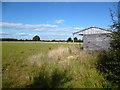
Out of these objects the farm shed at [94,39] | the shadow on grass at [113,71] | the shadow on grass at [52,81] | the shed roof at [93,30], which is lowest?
the shadow on grass at [52,81]

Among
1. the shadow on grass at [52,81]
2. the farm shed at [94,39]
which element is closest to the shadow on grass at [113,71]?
the shadow on grass at [52,81]

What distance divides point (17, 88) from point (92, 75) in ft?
10.4

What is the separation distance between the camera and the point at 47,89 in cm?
304

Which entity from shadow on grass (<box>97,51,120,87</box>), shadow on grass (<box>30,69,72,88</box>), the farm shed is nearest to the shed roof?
the farm shed

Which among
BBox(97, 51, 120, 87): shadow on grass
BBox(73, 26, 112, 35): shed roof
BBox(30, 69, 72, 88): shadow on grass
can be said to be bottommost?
BBox(30, 69, 72, 88): shadow on grass

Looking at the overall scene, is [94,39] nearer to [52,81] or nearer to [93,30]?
[93,30]

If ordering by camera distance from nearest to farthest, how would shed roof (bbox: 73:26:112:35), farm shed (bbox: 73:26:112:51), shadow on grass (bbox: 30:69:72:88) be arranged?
shadow on grass (bbox: 30:69:72:88)
farm shed (bbox: 73:26:112:51)
shed roof (bbox: 73:26:112:35)

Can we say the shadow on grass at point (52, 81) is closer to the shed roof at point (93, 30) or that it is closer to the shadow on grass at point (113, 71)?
the shadow on grass at point (113, 71)

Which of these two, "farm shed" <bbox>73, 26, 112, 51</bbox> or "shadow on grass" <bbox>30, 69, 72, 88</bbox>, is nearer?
"shadow on grass" <bbox>30, 69, 72, 88</bbox>

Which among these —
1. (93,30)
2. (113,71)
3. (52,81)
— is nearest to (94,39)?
(93,30)

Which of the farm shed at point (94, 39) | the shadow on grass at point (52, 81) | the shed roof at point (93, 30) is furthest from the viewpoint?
the shed roof at point (93, 30)

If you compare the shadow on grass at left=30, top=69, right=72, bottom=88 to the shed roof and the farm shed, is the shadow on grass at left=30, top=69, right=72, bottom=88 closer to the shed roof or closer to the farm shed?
the farm shed

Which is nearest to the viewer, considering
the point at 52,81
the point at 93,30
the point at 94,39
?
the point at 52,81

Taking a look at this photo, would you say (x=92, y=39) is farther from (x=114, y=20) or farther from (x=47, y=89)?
(x=47, y=89)
